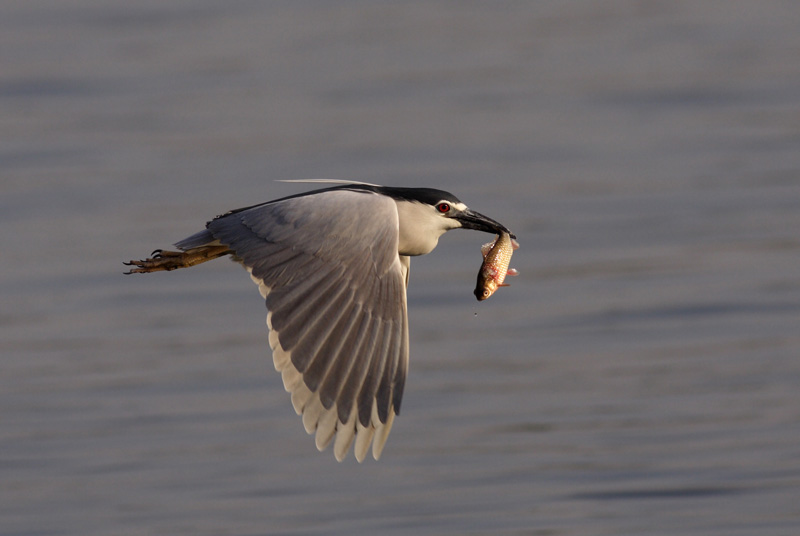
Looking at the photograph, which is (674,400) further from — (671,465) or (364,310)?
(364,310)

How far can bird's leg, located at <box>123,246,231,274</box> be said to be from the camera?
988 cm

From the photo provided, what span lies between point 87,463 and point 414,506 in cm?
257

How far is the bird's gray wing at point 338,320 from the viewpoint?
328 inches

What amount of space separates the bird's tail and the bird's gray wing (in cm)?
67

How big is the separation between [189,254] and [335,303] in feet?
5.55

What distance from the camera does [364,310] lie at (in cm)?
850

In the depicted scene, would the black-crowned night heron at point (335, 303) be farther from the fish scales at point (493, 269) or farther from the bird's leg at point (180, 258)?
the fish scales at point (493, 269)

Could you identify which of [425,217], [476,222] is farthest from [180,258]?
[476,222]

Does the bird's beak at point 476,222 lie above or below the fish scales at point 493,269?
above

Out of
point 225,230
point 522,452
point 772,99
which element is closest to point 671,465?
point 522,452

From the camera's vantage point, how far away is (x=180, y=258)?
394 inches

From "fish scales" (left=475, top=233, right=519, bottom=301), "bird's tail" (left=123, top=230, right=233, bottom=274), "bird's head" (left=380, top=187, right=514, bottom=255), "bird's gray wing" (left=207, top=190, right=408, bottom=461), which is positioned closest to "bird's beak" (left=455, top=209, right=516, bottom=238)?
"bird's head" (left=380, top=187, right=514, bottom=255)

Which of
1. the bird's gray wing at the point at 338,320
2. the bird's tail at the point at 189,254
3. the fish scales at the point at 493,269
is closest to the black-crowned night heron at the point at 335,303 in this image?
the bird's gray wing at the point at 338,320

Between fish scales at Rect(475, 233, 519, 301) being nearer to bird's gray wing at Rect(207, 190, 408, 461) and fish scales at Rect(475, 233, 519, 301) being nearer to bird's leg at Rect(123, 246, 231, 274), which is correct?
bird's gray wing at Rect(207, 190, 408, 461)
